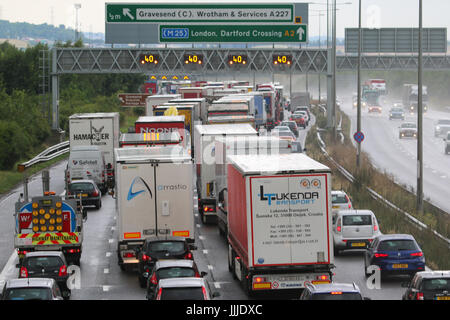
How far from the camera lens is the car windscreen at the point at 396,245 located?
22000mm

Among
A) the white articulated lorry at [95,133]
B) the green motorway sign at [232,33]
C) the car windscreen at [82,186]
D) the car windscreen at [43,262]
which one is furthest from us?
the green motorway sign at [232,33]

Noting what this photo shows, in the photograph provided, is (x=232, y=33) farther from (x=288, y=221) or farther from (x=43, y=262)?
(x=288, y=221)

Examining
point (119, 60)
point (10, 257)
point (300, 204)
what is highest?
point (119, 60)

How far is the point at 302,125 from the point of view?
295ft

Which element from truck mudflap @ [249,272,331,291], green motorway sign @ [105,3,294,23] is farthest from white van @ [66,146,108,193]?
truck mudflap @ [249,272,331,291]

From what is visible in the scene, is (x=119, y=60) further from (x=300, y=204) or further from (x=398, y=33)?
(x=300, y=204)

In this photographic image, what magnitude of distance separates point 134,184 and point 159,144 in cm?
1171

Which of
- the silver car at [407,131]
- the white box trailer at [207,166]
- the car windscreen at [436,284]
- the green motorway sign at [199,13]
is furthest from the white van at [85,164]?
the silver car at [407,131]

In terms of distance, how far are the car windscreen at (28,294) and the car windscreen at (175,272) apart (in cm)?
310

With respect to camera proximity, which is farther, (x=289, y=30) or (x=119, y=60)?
(x=119, y=60)

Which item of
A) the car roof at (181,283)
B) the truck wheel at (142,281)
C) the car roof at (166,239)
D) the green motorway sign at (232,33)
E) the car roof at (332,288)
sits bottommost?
the truck wheel at (142,281)

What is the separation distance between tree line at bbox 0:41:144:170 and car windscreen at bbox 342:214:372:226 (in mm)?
35045

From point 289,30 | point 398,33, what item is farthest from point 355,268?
point 398,33

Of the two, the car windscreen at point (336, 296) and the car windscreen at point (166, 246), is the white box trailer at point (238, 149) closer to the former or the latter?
the car windscreen at point (166, 246)
